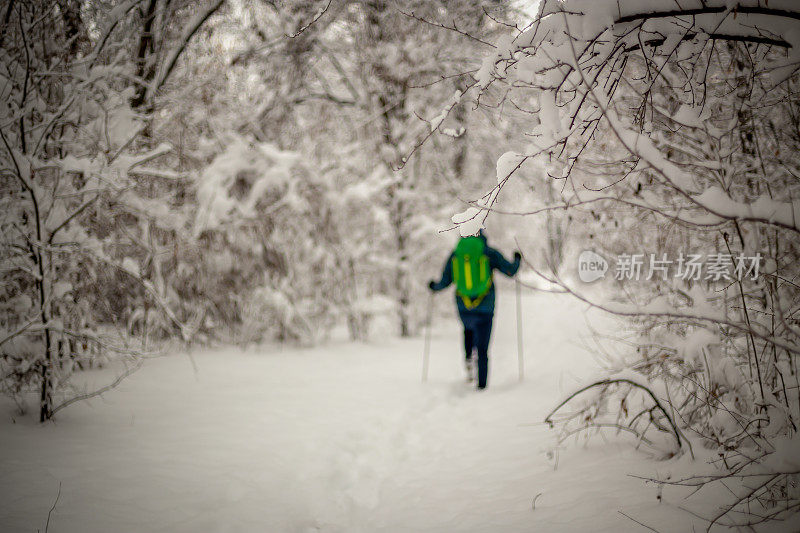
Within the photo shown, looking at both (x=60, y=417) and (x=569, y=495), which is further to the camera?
(x=60, y=417)

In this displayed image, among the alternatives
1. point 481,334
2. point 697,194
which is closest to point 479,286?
point 481,334

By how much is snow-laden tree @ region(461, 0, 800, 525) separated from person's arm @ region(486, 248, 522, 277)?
59.8 inches

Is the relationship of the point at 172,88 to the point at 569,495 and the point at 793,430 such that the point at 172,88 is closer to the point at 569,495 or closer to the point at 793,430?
the point at 569,495

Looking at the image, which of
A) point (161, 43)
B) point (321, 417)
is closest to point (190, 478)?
point (321, 417)

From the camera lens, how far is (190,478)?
2.59 meters

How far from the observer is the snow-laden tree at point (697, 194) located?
59.4 inches

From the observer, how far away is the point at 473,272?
497 cm

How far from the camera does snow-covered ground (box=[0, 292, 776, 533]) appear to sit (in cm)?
217

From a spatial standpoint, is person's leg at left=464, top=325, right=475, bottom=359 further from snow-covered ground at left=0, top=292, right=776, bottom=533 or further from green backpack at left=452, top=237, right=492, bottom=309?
snow-covered ground at left=0, top=292, right=776, bottom=533

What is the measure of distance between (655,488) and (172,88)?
20.8ft

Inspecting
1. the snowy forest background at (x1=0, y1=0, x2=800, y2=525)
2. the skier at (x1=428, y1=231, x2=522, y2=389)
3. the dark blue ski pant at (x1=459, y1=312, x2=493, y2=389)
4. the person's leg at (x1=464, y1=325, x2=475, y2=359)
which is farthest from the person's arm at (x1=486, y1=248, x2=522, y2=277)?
the person's leg at (x1=464, y1=325, x2=475, y2=359)

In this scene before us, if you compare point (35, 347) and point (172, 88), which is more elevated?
point (172, 88)

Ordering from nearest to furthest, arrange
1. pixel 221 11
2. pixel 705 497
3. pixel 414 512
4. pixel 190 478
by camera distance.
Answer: pixel 705 497, pixel 414 512, pixel 190 478, pixel 221 11

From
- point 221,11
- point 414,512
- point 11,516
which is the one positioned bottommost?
point 414,512
